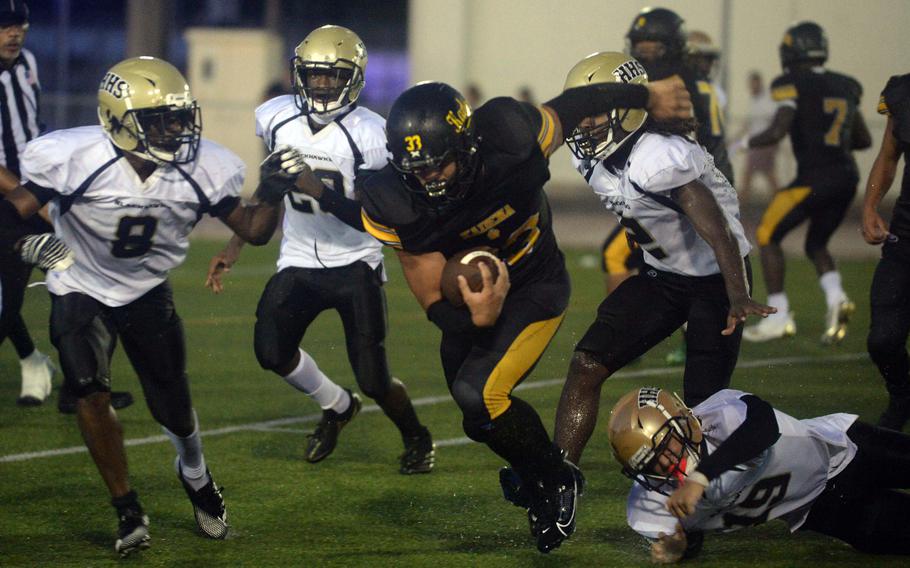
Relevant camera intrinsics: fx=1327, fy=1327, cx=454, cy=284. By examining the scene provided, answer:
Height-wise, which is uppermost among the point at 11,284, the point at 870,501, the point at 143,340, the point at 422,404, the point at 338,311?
the point at 143,340

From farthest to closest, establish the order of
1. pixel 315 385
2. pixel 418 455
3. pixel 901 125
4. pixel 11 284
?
pixel 11 284 < pixel 315 385 < pixel 418 455 < pixel 901 125

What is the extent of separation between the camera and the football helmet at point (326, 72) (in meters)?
6.00

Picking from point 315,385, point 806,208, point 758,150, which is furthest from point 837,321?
point 758,150

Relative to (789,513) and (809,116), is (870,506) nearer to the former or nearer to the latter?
(789,513)

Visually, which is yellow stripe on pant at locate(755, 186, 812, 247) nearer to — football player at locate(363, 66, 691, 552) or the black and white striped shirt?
football player at locate(363, 66, 691, 552)

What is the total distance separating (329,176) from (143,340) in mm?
1402

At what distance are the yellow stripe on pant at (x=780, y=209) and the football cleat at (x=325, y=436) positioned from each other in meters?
3.92

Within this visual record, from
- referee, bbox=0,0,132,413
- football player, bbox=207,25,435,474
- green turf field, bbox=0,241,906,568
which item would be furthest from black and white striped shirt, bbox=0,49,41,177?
football player, bbox=207,25,435,474

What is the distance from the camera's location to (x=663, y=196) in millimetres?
4941

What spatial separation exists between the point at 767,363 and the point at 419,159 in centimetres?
469

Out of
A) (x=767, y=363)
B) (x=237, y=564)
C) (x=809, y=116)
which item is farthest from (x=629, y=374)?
(x=237, y=564)

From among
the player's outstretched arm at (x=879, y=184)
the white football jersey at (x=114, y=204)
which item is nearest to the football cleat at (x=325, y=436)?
the white football jersey at (x=114, y=204)

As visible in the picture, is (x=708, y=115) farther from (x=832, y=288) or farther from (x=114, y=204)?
(x=114, y=204)

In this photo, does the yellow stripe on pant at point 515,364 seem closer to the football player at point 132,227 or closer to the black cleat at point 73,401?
the football player at point 132,227
